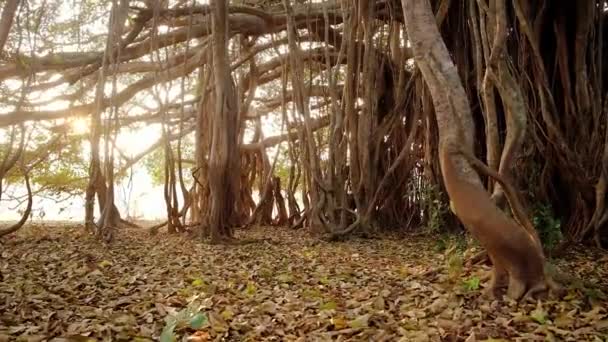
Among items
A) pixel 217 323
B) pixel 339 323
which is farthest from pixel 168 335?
pixel 339 323

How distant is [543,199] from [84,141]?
585 centimetres

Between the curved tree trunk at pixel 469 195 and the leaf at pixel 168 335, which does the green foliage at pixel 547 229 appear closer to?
the curved tree trunk at pixel 469 195

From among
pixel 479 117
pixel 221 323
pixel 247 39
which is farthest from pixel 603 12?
pixel 221 323

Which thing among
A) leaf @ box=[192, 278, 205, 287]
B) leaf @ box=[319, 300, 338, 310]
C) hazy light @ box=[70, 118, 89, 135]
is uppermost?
hazy light @ box=[70, 118, 89, 135]

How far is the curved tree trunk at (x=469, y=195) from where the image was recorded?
2.21 meters

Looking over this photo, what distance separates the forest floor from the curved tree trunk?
0.12m

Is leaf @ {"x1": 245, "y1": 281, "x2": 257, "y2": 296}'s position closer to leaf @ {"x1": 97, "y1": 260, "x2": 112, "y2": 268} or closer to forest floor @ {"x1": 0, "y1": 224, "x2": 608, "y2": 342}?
forest floor @ {"x1": 0, "y1": 224, "x2": 608, "y2": 342}

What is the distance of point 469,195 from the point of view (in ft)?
7.32

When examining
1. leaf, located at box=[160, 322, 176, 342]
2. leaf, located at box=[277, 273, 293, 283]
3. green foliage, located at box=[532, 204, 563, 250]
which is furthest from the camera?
green foliage, located at box=[532, 204, 563, 250]

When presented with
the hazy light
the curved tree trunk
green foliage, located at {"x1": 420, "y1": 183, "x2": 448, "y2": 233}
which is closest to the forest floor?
the curved tree trunk

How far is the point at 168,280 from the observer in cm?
289

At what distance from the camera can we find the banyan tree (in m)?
2.38

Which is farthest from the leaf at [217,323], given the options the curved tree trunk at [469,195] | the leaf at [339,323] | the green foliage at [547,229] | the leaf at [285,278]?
the green foliage at [547,229]

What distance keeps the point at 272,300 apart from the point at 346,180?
Result: 337cm
